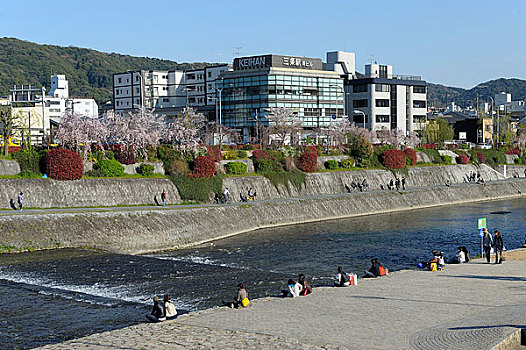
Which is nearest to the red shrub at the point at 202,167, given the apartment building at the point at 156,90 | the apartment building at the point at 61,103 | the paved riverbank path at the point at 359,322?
the paved riverbank path at the point at 359,322

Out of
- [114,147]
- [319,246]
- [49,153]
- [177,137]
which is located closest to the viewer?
[319,246]

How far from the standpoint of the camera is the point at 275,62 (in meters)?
119

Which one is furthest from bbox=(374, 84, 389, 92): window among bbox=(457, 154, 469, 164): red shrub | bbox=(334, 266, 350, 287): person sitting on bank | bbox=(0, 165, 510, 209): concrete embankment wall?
bbox=(334, 266, 350, 287): person sitting on bank

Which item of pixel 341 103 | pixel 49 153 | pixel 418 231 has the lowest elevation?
pixel 418 231

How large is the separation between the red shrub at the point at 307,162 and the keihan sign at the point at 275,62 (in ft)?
121

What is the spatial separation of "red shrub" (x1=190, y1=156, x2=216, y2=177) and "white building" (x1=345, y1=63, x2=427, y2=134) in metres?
64.7

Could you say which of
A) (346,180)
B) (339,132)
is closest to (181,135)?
(346,180)

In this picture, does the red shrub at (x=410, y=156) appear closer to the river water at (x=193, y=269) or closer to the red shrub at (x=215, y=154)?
the river water at (x=193, y=269)

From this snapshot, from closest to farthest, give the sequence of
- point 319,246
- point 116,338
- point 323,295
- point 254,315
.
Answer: point 116,338, point 254,315, point 323,295, point 319,246

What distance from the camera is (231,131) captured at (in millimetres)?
118375

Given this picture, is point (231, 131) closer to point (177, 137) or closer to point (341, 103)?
point (341, 103)

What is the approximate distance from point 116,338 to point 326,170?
6835 centimetres

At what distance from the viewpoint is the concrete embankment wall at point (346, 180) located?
76088 mm

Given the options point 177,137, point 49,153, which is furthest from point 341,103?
point 49,153
